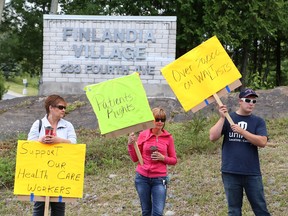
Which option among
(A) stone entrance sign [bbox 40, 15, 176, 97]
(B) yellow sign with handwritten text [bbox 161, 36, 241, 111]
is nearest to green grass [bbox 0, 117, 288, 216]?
(B) yellow sign with handwritten text [bbox 161, 36, 241, 111]

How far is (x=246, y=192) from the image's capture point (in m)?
4.75

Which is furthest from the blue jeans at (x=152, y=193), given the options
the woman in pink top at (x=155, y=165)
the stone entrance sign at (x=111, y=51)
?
the stone entrance sign at (x=111, y=51)

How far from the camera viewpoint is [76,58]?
1438cm

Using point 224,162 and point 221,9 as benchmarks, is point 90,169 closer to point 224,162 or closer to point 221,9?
point 224,162

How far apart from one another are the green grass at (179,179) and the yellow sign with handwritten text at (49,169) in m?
1.93

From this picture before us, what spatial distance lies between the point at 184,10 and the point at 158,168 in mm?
15536

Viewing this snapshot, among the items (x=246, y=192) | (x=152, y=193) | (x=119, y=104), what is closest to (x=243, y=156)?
(x=246, y=192)

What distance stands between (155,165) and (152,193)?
0.26 metres

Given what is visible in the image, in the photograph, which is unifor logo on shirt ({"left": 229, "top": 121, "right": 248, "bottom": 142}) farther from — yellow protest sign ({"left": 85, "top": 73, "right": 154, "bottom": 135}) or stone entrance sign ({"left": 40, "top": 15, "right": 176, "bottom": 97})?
stone entrance sign ({"left": 40, "top": 15, "right": 176, "bottom": 97})

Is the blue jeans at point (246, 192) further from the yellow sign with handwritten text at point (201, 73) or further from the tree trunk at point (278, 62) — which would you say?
the tree trunk at point (278, 62)

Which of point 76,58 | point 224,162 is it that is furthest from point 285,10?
point 224,162

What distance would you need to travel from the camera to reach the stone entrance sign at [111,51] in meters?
14.3

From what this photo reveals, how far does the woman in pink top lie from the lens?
4891 millimetres

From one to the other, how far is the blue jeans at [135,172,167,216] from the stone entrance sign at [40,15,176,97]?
9435 millimetres
